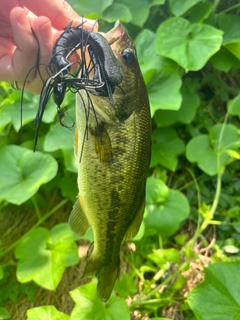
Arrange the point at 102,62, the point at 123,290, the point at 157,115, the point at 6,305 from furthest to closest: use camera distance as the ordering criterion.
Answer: the point at 157,115
the point at 6,305
the point at 123,290
the point at 102,62

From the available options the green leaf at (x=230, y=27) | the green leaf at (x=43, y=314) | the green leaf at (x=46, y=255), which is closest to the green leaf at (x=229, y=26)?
the green leaf at (x=230, y=27)

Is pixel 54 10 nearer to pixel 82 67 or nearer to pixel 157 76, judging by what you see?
pixel 82 67

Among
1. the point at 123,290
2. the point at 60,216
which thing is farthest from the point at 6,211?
the point at 123,290

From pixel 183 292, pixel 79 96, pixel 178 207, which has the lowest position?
pixel 183 292

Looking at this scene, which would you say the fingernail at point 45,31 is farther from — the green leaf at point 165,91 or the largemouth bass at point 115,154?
the green leaf at point 165,91

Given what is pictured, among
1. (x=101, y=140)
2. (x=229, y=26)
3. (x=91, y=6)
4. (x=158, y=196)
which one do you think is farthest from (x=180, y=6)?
(x=101, y=140)

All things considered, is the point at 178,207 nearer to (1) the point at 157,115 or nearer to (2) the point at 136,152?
(1) the point at 157,115
